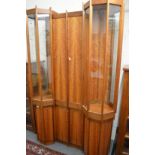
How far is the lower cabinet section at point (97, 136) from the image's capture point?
176 centimetres

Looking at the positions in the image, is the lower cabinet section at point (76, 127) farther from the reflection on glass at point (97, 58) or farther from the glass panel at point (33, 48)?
the glass panel at point (33, 48)

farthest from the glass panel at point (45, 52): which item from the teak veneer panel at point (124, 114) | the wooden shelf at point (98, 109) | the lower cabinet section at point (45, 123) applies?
the teak veneer panel at point (124, 114)

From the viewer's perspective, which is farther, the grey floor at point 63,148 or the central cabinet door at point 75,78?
the grey floor at point 63,148

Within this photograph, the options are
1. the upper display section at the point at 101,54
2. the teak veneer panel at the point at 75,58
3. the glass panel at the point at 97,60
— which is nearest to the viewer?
the upper display section at the point at 101,54

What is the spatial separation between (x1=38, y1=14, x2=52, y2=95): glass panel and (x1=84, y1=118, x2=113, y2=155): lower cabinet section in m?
0.86

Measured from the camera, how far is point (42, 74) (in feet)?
7.34

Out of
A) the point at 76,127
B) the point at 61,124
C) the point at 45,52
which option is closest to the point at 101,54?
the point at 45,52

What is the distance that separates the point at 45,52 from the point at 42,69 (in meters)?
0.26

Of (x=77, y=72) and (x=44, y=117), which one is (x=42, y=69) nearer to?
(x=77, y=72)

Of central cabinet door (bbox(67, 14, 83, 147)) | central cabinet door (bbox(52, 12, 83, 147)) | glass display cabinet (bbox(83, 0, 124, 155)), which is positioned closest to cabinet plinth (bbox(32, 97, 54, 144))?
central cabinet door (bbox(52, 12, 83, 147))

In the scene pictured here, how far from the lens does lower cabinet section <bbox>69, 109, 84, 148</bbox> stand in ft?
6.93
